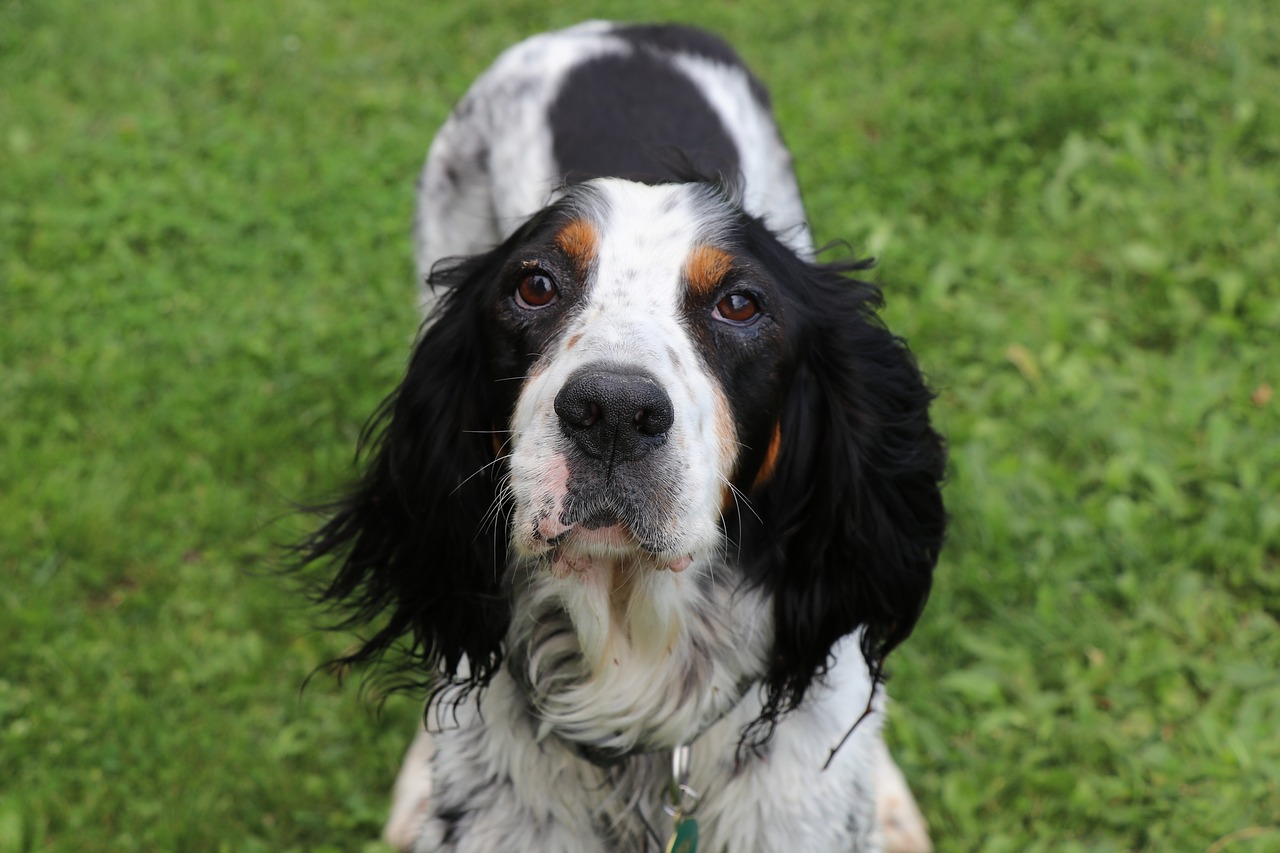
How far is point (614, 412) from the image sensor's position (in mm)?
2033

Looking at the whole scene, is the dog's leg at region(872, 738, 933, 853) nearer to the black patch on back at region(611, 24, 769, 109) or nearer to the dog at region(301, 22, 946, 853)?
the dog at region(301, 22, 946, 853)

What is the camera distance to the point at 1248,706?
11.4ft

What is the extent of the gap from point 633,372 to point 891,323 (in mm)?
2855

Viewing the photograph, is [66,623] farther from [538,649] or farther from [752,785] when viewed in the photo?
[752,785]

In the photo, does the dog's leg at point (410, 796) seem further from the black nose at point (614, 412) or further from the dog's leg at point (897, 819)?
the black nose at point (614, 412)

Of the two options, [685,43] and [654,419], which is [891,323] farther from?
[654,419]

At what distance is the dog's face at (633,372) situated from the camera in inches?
82.3

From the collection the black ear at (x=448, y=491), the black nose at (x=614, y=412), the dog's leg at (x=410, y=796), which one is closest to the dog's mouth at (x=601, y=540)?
the black nose at (x=614, y=412)

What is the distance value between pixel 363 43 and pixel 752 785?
15.6 ft

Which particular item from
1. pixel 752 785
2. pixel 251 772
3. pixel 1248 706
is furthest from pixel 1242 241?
pixel 251 772

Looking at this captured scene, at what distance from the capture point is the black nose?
79.9 inches

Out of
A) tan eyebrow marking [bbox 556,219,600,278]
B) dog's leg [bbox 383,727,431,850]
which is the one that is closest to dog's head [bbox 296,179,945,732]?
tan eyebrow marking [bbox 556,219,600,278]

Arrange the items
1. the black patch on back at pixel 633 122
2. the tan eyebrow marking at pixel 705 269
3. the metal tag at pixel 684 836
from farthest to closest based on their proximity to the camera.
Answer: the black patch on back at pixel 633 122
the metal tag at pixel 684 836
the tan eyebrow marking at pixel 705 269

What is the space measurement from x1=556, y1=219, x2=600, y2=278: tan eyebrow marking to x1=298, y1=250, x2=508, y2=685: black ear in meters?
0.24
